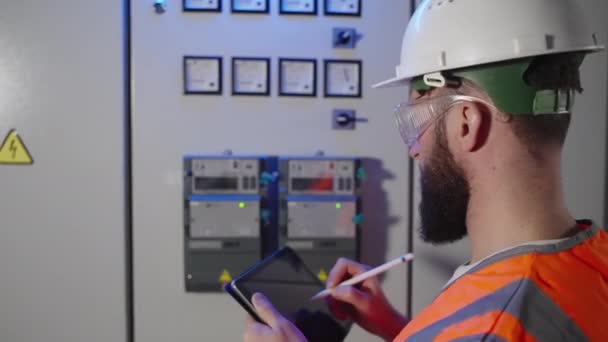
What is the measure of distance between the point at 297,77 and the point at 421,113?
1.66 feet

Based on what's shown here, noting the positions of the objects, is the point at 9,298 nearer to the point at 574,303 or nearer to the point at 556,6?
the point at 574,303

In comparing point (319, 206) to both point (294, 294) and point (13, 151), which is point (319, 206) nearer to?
point (294, 294)

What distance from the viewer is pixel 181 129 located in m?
1.17

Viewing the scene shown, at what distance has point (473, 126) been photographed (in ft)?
2.11

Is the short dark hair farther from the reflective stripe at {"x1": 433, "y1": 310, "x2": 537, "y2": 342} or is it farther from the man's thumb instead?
the man's thumb

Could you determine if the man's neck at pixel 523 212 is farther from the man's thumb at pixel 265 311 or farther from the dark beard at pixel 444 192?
the man's thumb at pixel 265 311

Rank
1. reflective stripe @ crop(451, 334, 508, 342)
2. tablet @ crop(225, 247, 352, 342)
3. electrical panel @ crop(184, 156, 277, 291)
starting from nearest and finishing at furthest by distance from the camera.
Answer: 1. reflective stripe @ crop(451, 334, 508, 342)
2. tablet @ crop(225, 247, 352, 342)
3. electrical panel @ crop(184, 156, 277, 291)

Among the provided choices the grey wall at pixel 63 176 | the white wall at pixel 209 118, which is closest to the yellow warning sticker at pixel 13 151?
the grey wall at pixel 63 176

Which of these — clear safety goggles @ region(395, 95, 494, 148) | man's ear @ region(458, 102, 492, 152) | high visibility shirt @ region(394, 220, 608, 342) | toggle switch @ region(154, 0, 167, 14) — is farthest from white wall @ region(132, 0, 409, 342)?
high visibility shirt @ region(394, 220, 608, 342)

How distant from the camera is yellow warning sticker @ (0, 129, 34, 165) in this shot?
1147 millimetres

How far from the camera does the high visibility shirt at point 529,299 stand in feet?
1.69

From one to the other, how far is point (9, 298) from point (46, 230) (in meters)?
0.20

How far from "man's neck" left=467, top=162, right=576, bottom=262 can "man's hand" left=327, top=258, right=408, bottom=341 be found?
1.20 feet

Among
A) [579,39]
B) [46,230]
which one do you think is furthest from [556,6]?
[46,230]
